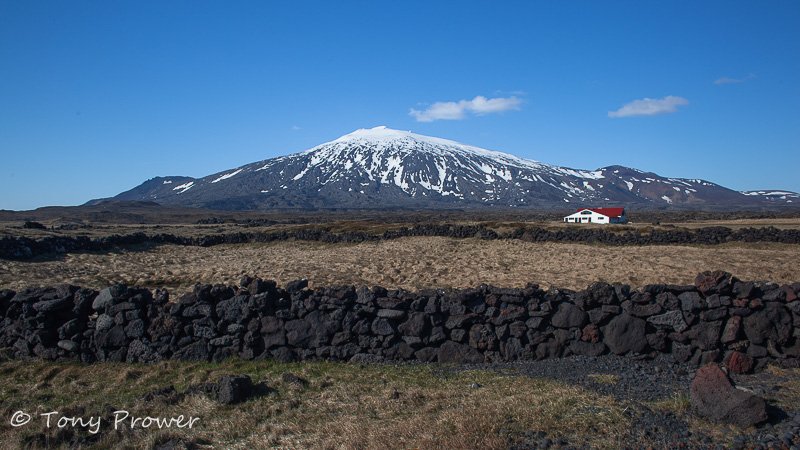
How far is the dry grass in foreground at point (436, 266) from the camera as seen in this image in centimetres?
2381

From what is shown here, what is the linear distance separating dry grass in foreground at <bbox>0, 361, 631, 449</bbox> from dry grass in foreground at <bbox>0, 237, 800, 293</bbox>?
9311 mm

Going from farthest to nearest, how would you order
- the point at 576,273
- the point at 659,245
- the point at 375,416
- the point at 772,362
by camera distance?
the point at 659,245 < the point at 576,273 < the point at 772,362 < the point at 375,416

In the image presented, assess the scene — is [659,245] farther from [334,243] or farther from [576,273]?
[334,243]

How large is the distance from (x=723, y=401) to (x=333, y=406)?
18.4ft

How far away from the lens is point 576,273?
2511cm

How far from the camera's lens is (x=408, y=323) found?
40.5 feet

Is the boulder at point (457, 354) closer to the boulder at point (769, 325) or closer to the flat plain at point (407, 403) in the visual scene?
the flat plain at point (407, 403)

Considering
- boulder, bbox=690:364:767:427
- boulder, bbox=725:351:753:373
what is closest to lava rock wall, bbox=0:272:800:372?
boulder, bbox=725:351:753:373

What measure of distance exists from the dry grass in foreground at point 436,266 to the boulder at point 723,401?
13.1 metres

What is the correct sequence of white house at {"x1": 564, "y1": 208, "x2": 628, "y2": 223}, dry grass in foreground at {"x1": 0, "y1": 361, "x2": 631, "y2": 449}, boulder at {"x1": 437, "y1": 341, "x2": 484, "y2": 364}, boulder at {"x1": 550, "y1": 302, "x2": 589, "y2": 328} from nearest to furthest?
dry grass in foreground at {"x1": 0, "y1": 361, "x2": 631, "y2": 449}, boulder at {"x1": 550, "y1": 302, "x2": 589, "y2": 328}, boulder at {"x1": 437, "y1": 341, "x2": 484, "y2": 364}, white house at {"x1": 564, "y1": 208, "x2": 628, "y2": 223}

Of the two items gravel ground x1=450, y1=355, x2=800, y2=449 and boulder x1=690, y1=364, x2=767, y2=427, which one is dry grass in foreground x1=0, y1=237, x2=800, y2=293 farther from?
boulder x1=690, y1=364, x2=767, y2=427

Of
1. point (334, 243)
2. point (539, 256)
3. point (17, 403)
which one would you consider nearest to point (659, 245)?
point (539, 256)

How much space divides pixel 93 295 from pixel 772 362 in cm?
1437

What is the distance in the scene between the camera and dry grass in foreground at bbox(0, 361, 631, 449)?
7.61 m
